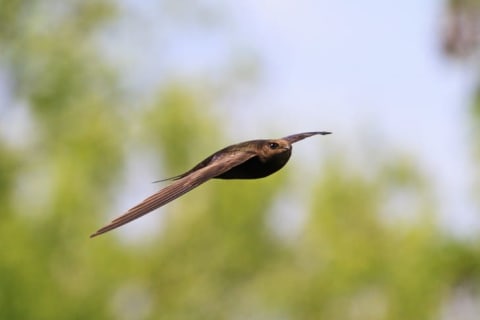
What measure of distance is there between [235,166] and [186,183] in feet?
0.36

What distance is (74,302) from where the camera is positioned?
1833 cm

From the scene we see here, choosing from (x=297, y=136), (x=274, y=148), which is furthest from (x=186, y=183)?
(x=297, y=136)

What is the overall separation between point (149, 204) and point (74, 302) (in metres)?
15.4

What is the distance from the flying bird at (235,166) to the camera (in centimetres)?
311

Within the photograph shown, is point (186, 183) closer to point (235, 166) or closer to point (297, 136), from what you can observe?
point (235, 166)

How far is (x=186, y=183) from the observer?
3.15m

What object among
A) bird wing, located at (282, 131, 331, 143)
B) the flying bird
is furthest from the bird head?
bird wing, located at (282, 131, 331, 143)

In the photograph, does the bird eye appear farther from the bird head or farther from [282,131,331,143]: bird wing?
[282,131,331,143]: bird wing

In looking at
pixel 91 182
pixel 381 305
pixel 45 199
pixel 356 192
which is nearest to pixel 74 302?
pixel 45 199

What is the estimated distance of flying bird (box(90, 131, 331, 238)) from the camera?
10.2 feet

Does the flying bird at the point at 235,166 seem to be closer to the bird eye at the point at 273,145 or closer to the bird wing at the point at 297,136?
the bird eye at the point at 273,145

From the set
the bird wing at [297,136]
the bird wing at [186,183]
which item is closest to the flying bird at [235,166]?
the bird wing at [186,183]

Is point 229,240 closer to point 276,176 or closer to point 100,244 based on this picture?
point 276,176

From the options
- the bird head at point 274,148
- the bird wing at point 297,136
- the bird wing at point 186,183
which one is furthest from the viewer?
the bird wing at point 297,136
